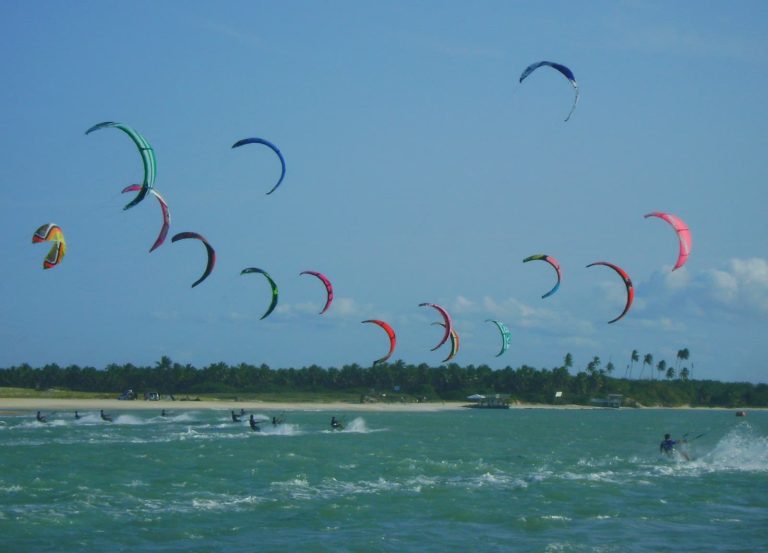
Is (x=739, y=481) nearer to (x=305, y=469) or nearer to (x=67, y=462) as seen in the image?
(x=305, y=469)

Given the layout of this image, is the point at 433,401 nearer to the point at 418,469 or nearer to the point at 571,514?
the point at 418,469

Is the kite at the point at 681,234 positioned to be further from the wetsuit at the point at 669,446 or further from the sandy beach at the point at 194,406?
the sandy beach at the point at 194,406

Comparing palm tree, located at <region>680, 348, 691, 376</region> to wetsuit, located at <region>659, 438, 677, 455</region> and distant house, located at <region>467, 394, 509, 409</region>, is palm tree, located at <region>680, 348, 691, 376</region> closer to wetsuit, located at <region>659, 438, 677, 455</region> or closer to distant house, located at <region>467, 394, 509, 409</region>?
distant house, located at <region>467, 394, 509, 409</region>

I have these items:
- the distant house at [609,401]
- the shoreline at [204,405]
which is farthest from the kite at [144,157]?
the distant house at [609,401]

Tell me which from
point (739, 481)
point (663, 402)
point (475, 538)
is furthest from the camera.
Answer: point (663, 402)

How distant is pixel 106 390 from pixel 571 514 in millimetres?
97136

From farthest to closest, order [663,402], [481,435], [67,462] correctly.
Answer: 1. [663,402]
2. [481,435]
3. [67,462]

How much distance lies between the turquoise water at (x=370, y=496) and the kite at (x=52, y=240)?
631cm

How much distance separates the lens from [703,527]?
23234mm

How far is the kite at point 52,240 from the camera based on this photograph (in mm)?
31859

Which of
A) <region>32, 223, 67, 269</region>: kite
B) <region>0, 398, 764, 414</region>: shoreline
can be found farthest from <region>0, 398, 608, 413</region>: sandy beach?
<region>32, 223, 67, 269</region>: kite

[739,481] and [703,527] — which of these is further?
[739,481]

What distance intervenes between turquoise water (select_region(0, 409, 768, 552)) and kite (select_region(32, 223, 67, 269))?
631cm

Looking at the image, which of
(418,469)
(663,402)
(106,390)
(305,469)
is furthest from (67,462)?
(663,402)
